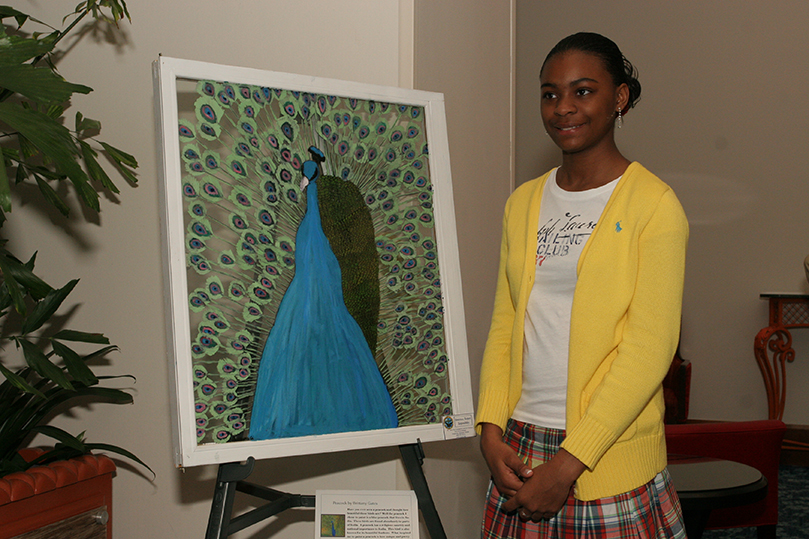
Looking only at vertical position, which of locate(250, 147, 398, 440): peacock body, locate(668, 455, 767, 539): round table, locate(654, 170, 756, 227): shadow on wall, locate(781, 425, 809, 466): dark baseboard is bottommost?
locate(781, 425, 809, 466): dark baseboard

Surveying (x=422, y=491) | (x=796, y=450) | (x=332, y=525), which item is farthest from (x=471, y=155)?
(x=796, y=450)

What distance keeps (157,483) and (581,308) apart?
1.57m

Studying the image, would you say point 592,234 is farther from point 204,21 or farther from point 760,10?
point 760,10

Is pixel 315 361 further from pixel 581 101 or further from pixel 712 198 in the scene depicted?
pixel 712 198

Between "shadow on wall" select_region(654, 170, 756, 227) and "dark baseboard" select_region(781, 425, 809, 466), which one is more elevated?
"shadow on wall" select_region(654, 170, 756, 227)

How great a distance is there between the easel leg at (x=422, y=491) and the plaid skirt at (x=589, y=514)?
11.5 inches

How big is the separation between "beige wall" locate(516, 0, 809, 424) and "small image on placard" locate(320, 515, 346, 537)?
3.84 meters

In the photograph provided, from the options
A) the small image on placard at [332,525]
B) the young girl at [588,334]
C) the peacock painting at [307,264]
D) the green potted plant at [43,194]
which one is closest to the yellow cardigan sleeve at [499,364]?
the young girl at [588,334]

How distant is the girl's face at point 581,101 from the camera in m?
1.23

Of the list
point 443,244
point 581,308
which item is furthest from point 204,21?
point 581,308

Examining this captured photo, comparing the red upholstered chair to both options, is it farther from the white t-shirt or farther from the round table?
the white t-shirt

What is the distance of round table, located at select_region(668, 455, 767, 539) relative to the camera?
2018mm

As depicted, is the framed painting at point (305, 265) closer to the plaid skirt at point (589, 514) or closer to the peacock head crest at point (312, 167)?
the peacock head crest at point (312, 167)

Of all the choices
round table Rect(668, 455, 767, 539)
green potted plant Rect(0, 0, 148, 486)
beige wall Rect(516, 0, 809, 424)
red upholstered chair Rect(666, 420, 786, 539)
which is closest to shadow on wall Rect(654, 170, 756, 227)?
beige wall Rect(516, 0, 809, 424)
